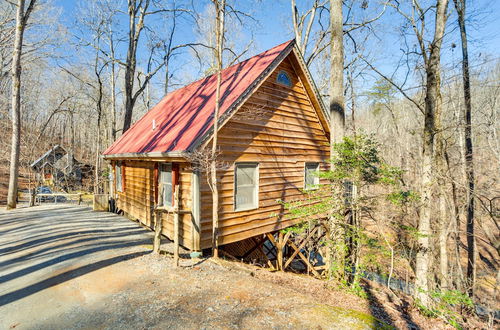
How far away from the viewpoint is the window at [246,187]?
766cm

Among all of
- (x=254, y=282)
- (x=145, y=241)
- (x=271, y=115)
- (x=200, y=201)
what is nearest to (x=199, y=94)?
(x=271, y=115)

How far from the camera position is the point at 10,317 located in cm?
404

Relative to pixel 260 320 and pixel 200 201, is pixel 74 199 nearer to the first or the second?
pixel 200 201

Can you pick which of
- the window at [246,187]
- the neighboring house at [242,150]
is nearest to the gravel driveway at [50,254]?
the neighboring house at [242,150]

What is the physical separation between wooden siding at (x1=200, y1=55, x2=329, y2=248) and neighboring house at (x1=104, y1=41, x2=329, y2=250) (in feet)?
0.10

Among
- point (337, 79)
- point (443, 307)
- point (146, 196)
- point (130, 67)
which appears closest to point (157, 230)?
point (146, 196)

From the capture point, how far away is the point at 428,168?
265 inches

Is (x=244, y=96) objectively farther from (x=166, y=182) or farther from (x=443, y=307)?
(x=443, y=307)

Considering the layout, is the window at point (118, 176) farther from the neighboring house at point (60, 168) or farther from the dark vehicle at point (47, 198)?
the neighboring house at point (60, 168)

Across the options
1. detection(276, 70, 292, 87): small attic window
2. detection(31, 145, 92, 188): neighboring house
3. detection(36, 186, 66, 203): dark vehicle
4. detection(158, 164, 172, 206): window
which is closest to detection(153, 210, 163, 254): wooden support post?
detection(158, 164, 172, 206): window

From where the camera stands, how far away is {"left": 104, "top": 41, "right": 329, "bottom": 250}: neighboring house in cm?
692

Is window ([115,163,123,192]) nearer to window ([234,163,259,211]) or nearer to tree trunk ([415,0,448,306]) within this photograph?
window ([234,163,259,211])

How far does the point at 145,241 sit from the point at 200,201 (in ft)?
9.27

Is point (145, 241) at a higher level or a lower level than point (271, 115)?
lower
